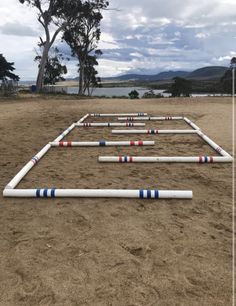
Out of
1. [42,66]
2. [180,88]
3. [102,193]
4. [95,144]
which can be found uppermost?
[42,66]

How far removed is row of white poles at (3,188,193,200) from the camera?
322cm

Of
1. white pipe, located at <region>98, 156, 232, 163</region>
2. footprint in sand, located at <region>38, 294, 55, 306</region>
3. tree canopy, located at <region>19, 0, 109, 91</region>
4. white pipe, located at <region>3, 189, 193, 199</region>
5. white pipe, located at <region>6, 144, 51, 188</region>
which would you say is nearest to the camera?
footprint in sand, located at <region>38, 294, 55, 306</region>

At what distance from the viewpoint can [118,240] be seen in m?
2.46

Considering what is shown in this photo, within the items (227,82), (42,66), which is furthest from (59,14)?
(227,82)

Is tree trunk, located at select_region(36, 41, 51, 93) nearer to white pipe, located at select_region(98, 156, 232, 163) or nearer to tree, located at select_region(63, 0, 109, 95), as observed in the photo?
tree, located at select_region(63, 0, 109, 95)

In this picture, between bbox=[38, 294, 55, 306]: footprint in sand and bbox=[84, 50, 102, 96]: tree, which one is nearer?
bbox=[38, 294, 55, 306]: footprint in sand

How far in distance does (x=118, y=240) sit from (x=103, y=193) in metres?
0.87

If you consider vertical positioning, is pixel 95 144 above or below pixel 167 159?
above

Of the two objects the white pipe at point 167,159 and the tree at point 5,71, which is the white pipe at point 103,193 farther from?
the tree at point 5,71

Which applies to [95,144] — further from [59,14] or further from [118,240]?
[59,14]

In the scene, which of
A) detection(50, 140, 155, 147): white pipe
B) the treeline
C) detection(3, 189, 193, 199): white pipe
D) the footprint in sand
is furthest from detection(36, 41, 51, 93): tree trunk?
the footprint in sand

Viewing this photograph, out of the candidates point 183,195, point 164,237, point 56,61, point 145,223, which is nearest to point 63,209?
point 145,223

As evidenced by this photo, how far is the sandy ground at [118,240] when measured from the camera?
1.89 m

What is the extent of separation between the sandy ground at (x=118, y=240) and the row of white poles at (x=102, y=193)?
0.24 ft
